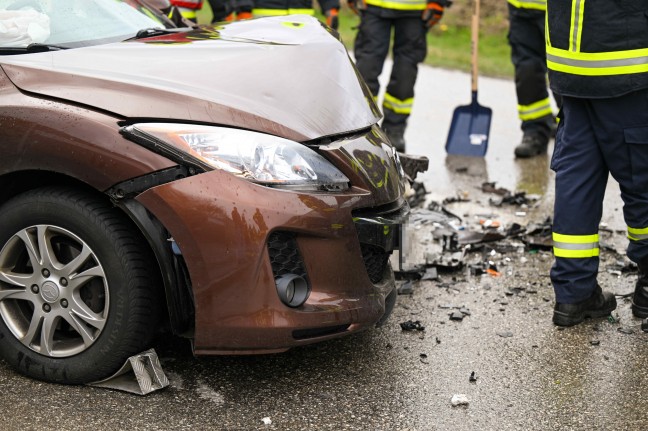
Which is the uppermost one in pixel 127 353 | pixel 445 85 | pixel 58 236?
pixel 58 236

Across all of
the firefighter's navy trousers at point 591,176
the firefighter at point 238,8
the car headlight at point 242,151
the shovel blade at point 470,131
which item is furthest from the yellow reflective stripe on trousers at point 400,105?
the car headlight at point 242,151

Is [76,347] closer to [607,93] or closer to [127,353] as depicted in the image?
[127,353]

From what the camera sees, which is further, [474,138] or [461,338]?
[474,138]

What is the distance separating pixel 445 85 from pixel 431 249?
5.23m

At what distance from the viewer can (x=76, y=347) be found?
3.51m

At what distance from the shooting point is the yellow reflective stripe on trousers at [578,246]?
4.25 meters

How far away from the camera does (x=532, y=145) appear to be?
7.57 metres

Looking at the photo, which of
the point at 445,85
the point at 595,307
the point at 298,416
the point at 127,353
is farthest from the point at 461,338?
the point at 445,85

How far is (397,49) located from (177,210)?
15.8ft

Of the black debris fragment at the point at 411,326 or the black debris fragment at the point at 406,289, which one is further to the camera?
the black debris fragment at the point at 406,289

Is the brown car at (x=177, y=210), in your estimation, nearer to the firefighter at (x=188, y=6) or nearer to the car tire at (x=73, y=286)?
the car tire at (x=73, y=286)

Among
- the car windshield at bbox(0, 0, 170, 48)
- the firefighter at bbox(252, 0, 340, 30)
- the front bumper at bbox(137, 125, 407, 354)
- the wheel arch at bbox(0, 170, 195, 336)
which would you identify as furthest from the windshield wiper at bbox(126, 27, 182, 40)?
the firefighter at bbox(252, 0, 340, 30)

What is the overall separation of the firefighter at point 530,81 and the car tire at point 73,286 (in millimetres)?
4741

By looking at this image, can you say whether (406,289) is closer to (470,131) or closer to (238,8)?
(470,131)
